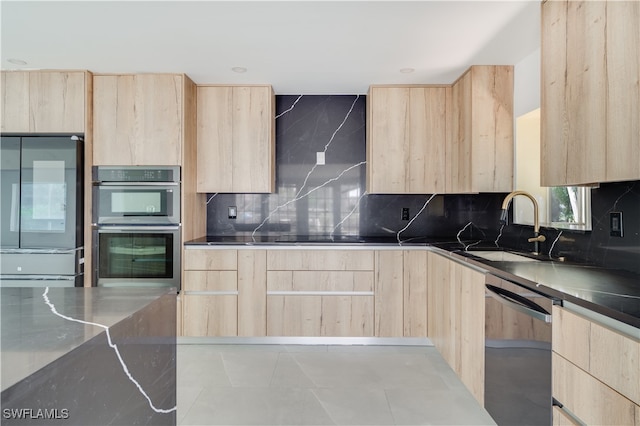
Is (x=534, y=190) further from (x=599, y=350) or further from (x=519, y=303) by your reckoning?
(x=599, y=350)

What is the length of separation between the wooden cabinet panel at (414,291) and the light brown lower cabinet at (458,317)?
56 mm

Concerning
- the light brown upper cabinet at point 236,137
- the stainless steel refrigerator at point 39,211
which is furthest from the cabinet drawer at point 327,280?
the stainless steel refrigerator at point 39,211

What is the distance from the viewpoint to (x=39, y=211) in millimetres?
2865

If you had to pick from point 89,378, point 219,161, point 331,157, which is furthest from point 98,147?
point 89,378

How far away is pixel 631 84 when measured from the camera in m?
1.33

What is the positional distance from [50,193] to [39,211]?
158 millimetres

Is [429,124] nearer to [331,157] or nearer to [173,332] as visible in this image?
[331,157]

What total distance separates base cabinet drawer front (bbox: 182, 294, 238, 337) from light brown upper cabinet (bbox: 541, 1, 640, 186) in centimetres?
239

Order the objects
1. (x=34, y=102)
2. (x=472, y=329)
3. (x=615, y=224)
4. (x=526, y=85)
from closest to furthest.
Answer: (x=615, y=224) < (x=472, y=329) < (x=526, y=85) < (x=34, y=102)

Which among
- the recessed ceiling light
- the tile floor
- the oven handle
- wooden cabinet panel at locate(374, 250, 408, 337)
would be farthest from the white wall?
the recessed ceiling light

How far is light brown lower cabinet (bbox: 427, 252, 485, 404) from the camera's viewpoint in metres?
2.06

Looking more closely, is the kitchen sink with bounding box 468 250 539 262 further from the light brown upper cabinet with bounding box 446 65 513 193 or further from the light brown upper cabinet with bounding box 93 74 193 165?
the light brown upper cabinet with bounding box 93 74 193 165

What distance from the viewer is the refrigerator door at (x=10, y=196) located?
283cm

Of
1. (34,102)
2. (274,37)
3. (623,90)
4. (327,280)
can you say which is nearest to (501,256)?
(623,90)
